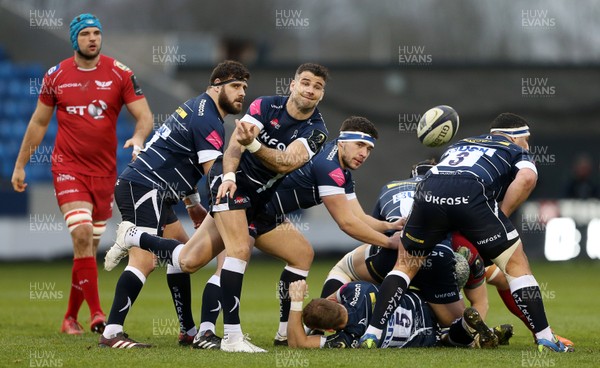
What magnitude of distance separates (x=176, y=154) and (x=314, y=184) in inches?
49.9

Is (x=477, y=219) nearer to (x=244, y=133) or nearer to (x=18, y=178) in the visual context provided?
(x=244, y=133)

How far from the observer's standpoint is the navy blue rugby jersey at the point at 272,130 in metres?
8.67

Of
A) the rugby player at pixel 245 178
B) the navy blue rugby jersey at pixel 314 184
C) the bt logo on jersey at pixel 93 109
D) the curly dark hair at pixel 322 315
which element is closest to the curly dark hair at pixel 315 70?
the rugby player at pixel 245 178

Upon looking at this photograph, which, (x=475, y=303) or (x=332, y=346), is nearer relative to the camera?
(x=332, y=346)

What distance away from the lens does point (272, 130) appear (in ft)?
28.9

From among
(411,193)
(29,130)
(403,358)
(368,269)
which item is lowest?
(403,358)

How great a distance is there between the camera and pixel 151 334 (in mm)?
10023

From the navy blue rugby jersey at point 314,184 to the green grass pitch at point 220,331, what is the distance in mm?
1253

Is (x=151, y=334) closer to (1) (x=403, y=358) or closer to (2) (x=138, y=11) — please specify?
(1) (x=403, y=358)

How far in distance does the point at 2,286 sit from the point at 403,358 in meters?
9.89

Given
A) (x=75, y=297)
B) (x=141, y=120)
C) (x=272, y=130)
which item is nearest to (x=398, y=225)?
(x=272, y=130)

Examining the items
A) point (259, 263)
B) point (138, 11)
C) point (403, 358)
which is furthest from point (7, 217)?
point (138, 11)

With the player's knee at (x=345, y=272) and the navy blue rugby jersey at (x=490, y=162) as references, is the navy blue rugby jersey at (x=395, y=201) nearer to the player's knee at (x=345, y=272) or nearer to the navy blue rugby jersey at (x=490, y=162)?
the player's knee at (x=345, y=272)

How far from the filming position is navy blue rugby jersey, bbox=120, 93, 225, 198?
8914 mm
